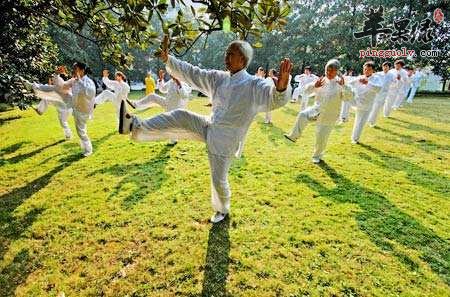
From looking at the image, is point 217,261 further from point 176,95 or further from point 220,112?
point 176,95

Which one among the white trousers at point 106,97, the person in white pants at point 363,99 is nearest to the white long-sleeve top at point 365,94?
the person in white pants at point 363,99

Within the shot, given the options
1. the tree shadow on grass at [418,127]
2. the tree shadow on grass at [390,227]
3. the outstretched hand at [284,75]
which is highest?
the outstretched hand at [284,75]

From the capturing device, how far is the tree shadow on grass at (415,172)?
573cm

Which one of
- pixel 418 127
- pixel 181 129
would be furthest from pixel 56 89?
pixel 418 127

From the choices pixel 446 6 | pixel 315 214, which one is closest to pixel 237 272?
pixel 315 214

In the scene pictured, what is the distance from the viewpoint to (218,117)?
147 inches

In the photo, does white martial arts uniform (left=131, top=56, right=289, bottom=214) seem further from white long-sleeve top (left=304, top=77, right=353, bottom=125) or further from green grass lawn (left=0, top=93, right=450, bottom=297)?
white long-sleeve top (left=304, top=77, right=353, bottom=125)

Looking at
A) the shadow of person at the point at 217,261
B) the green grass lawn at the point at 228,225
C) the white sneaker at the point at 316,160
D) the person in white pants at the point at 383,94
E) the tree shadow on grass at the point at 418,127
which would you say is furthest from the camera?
the person in white pants at the point at 383,94

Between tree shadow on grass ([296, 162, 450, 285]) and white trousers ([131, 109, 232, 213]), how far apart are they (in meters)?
2.03

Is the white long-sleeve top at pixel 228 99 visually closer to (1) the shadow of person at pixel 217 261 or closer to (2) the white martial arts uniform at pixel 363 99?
(1) the shadow of person at pixel 217 261

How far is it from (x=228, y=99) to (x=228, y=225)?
169 cm

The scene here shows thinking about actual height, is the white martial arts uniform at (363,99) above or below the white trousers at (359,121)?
above

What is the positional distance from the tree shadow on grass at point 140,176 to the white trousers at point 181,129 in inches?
59.7

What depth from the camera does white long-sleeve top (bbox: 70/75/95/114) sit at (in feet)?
23.1
